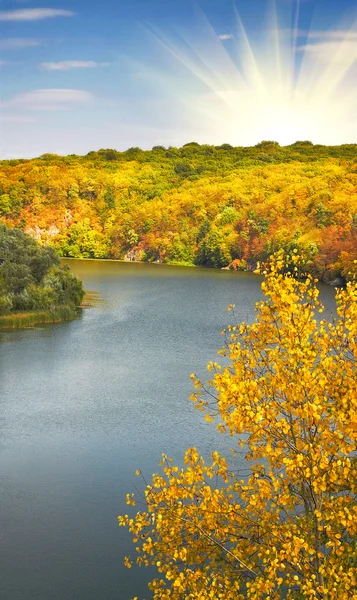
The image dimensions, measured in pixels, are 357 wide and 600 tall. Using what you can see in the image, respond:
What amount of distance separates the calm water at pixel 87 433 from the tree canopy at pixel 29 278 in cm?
202

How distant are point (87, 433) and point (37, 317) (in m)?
17.5

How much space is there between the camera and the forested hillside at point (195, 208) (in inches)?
2986

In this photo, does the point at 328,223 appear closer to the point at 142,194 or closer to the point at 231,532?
the point at 142,194

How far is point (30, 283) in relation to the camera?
1478 inches

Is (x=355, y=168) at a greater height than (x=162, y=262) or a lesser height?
greater

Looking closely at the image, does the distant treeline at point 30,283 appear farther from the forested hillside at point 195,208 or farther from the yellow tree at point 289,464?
the forested hillside at point 195,208

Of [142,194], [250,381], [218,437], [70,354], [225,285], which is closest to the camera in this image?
[250,381]

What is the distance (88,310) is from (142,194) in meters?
65.9

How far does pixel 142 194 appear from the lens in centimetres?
10638

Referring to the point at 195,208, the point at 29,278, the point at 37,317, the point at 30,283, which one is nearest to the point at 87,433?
the point at 37,317

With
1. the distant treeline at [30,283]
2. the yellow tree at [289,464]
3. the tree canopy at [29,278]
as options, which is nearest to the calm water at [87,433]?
the distant treeline at [30,283]

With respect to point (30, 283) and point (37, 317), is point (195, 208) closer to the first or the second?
point (30, 283)

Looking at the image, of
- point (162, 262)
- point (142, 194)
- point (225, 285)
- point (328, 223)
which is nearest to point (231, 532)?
point (225, 285)

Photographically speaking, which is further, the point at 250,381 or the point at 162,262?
the point at 162,262
